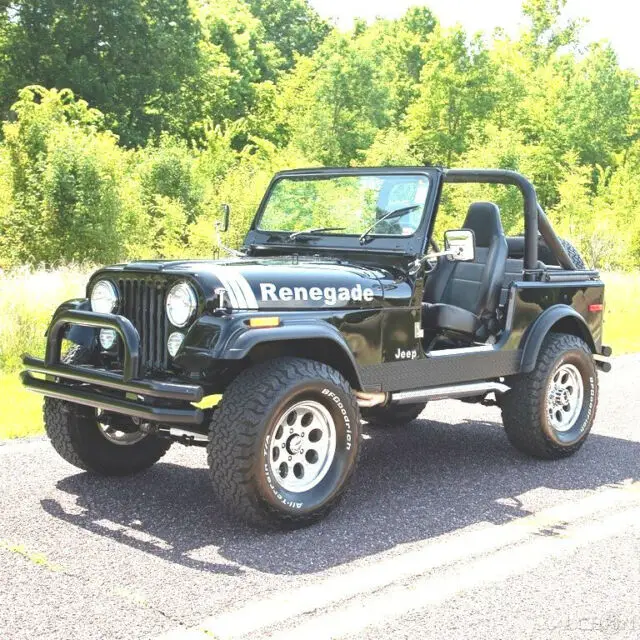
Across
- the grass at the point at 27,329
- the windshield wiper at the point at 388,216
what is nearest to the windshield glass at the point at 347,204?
the windshield wiper at the point at 388,216

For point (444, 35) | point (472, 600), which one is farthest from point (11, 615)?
point (444, 35)

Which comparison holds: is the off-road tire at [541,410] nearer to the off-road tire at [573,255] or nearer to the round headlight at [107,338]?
the off-road tire at [573,255]

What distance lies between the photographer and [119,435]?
5781 mm

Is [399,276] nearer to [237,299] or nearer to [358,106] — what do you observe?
[237,299]

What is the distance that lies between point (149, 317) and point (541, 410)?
274cm

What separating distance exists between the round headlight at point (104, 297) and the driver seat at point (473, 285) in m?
2.08

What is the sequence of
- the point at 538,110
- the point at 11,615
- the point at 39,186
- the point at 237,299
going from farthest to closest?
the point at 538,110, the point at 39,186, the point at 237,299, the point at 11,615

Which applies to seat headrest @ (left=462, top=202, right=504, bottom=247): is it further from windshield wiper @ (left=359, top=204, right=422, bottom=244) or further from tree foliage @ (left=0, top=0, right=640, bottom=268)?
tree foliage @ (left=0, top=0, right=640, bottom=268)

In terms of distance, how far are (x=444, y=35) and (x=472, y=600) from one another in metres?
45.9

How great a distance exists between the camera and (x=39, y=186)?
52.6 feet

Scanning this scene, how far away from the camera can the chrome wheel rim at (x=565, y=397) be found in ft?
21.7

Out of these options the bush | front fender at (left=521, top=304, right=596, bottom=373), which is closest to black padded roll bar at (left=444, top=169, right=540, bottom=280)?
front fender at (left=521, top=304, right=596, bottom=373)

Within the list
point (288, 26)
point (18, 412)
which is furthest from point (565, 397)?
point (288, 26)

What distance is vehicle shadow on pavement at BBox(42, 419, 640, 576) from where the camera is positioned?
4.60 m
